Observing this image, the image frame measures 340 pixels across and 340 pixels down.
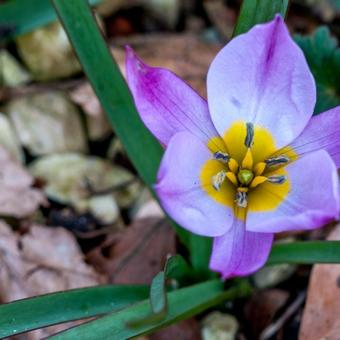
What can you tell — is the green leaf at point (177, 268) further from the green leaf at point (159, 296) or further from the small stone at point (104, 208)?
the small stone at point (104, 208)

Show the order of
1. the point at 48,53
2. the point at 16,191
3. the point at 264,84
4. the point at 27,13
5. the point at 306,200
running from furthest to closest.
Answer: the point at 48,53 → the point at 27,13 → the point at 16,191 → the point at 264,84 → the point at 306,200

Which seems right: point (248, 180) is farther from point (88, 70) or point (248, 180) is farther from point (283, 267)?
point (283, 267)

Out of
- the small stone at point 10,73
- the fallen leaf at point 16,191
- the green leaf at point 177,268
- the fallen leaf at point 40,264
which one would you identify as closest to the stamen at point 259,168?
the green leaf at point 177,268

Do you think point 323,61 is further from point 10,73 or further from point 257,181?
point 10,73

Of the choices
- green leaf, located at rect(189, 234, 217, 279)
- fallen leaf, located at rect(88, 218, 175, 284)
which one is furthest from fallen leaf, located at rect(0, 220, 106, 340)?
green leaf, located at rect(189, 234, 217, 279)

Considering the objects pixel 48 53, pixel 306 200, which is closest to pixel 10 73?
pixel 48 53

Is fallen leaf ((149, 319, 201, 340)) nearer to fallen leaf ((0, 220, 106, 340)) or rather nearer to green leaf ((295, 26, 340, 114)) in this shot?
fallen leaf ((0, 220, 106, 340))
